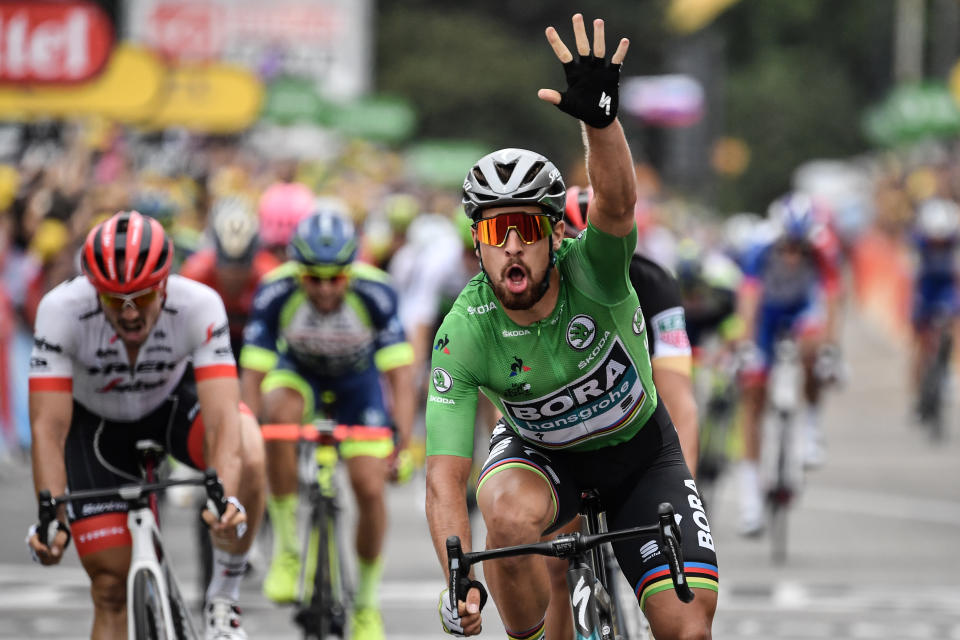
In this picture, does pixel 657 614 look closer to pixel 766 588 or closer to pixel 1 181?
pixel 766 588

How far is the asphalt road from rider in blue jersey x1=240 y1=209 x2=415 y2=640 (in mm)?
917


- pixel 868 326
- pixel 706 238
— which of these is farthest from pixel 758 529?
pixel 706 238

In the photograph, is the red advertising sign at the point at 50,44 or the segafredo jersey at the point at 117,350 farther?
the red advertising sign at the point at 50,44

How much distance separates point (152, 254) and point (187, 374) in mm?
1071

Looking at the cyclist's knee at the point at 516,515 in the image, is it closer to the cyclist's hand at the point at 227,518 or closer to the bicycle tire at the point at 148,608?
the cyclist's hand at the point at 227,518

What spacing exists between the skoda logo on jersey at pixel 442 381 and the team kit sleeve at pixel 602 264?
1.65ft

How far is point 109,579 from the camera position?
23.1 feet

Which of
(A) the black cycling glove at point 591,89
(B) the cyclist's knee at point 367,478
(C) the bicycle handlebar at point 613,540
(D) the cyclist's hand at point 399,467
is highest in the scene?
(A) the black cycling glove at point 591,89

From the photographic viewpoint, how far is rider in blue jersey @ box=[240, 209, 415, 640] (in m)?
8.98

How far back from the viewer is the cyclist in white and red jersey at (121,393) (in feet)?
22.4

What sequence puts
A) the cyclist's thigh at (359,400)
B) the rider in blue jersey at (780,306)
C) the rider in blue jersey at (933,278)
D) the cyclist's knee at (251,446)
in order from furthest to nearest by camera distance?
the rider in blue jersey at (933,278)
the rider in blue jersey at (780,306)
the cyclist's thigh at (359,400)
the cyclist's knee at (251,446)

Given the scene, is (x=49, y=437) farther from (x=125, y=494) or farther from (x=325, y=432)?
(x=325, y=432)

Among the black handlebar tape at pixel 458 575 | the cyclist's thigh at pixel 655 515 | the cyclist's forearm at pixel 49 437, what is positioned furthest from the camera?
the cyclist's forearm at pixel 49 437

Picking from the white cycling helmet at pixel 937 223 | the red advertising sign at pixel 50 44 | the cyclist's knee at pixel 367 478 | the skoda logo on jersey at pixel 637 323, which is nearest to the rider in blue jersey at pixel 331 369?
the cyclist's knee at pixel 367 478
